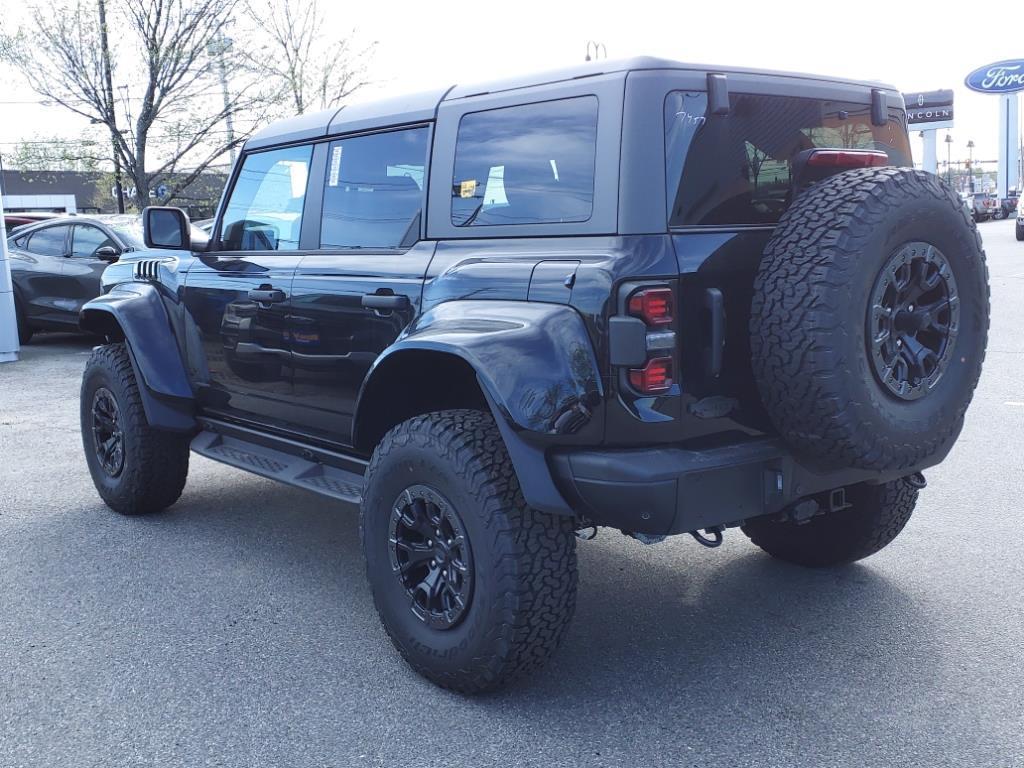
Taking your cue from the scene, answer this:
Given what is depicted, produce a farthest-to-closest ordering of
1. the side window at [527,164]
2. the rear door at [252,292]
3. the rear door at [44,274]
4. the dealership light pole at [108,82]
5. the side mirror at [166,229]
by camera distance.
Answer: the dealership light pole at [108,82], the rear door at [44,274], the side mirror at [166,229], the rear door at [252,292], the side window at [527,164]

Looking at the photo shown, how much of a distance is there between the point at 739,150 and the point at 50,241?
438 inches

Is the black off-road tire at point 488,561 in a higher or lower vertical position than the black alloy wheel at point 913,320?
lower

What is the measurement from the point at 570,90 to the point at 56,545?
133 inches

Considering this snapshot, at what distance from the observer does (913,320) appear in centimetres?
308

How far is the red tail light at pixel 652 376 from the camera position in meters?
2.92

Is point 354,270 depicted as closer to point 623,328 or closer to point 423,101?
point 423,101

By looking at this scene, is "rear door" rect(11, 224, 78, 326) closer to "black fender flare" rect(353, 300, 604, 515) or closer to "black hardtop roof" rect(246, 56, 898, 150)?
"black hardtop roof" rect(246, 56, 898, 150)

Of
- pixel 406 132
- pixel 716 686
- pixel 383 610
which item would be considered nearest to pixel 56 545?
pixel 383 610

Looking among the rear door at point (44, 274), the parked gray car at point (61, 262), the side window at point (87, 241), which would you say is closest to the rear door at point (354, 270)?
the parked gray car at point (61, 262)

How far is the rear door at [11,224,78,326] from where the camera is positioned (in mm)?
12242

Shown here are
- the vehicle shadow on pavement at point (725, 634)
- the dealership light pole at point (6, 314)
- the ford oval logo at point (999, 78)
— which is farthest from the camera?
the ford oval logo at point (999, 78)

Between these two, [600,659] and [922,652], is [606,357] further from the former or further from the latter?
[922,652]

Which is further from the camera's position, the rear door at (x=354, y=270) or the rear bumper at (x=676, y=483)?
the rear door at (x=354, y=270)

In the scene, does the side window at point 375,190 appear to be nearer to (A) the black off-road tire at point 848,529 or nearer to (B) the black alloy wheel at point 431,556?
(B) the black alloy wheel at point 431,556
